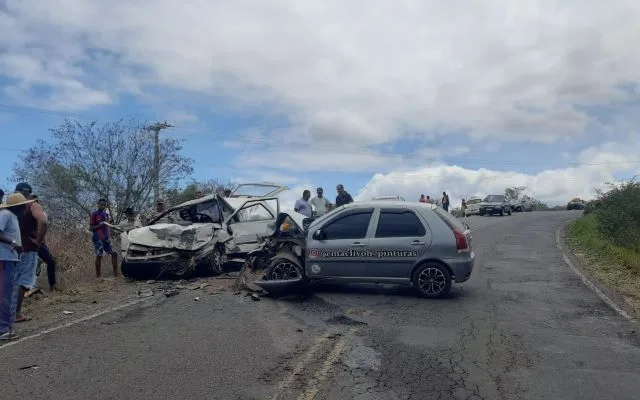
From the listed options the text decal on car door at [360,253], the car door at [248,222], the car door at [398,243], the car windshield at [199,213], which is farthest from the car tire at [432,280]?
the car windshield at [199,213]

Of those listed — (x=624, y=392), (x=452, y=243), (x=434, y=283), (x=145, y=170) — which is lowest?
(x=624, y=392)

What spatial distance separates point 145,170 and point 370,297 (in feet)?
44.5

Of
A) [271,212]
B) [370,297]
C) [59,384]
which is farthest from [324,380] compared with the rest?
[271,212]

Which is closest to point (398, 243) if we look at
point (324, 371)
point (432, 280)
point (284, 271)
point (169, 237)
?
point (432, 280)

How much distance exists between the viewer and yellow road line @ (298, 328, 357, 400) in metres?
4.84

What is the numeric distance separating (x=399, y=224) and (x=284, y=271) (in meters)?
2.05

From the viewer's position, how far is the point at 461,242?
29.9 ft

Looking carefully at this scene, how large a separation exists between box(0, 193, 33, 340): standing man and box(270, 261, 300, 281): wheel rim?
151 inches

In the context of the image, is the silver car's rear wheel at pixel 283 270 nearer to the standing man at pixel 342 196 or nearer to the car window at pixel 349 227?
the car window at pixel 349 227

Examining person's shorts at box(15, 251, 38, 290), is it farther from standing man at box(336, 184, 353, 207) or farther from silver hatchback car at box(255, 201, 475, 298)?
standing man at box(336, 184, 353, 207)

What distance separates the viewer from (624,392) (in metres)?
4.96

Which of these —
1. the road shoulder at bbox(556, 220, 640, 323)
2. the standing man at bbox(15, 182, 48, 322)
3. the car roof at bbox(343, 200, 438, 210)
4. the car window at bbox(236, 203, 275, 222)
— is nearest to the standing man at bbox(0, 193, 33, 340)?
the standing man at bbox(15, 182, 48, 322)

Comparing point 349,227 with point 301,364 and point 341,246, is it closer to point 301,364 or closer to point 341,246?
point 341,246

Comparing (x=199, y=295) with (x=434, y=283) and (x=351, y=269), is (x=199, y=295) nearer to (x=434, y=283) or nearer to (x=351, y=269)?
(x=351, y=269)
